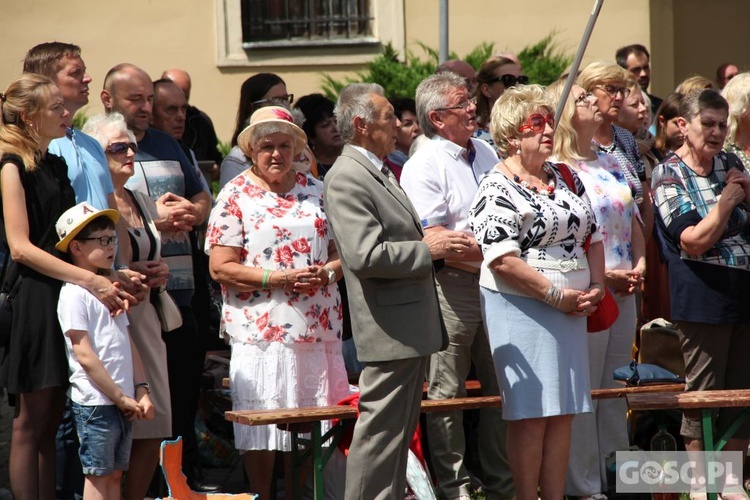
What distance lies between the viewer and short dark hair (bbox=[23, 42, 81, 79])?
20.0ft

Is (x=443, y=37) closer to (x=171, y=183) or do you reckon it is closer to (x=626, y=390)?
(x=171, y=183)

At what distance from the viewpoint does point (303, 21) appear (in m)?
14.5

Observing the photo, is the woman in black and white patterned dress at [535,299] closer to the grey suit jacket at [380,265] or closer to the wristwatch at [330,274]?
the grey suit jacket at [380,265]

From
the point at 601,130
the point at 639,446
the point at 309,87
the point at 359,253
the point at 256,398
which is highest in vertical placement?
the point at 309,87

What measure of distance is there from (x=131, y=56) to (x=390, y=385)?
31.7ft

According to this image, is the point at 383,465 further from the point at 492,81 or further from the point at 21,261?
the point at 492,81

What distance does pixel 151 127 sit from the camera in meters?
7.11

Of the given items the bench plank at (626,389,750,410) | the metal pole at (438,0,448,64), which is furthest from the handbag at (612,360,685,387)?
the metal pole at (438,0,448,64)

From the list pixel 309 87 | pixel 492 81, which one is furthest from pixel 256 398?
pixel 309 87

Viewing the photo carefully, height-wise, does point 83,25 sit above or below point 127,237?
above

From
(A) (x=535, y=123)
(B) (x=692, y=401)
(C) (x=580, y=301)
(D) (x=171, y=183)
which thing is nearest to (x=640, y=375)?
(B) (x=692, y=401)

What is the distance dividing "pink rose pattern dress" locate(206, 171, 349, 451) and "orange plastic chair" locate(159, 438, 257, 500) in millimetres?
498

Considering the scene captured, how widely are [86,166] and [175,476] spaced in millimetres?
1502

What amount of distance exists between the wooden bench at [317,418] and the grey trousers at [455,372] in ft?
1.05
